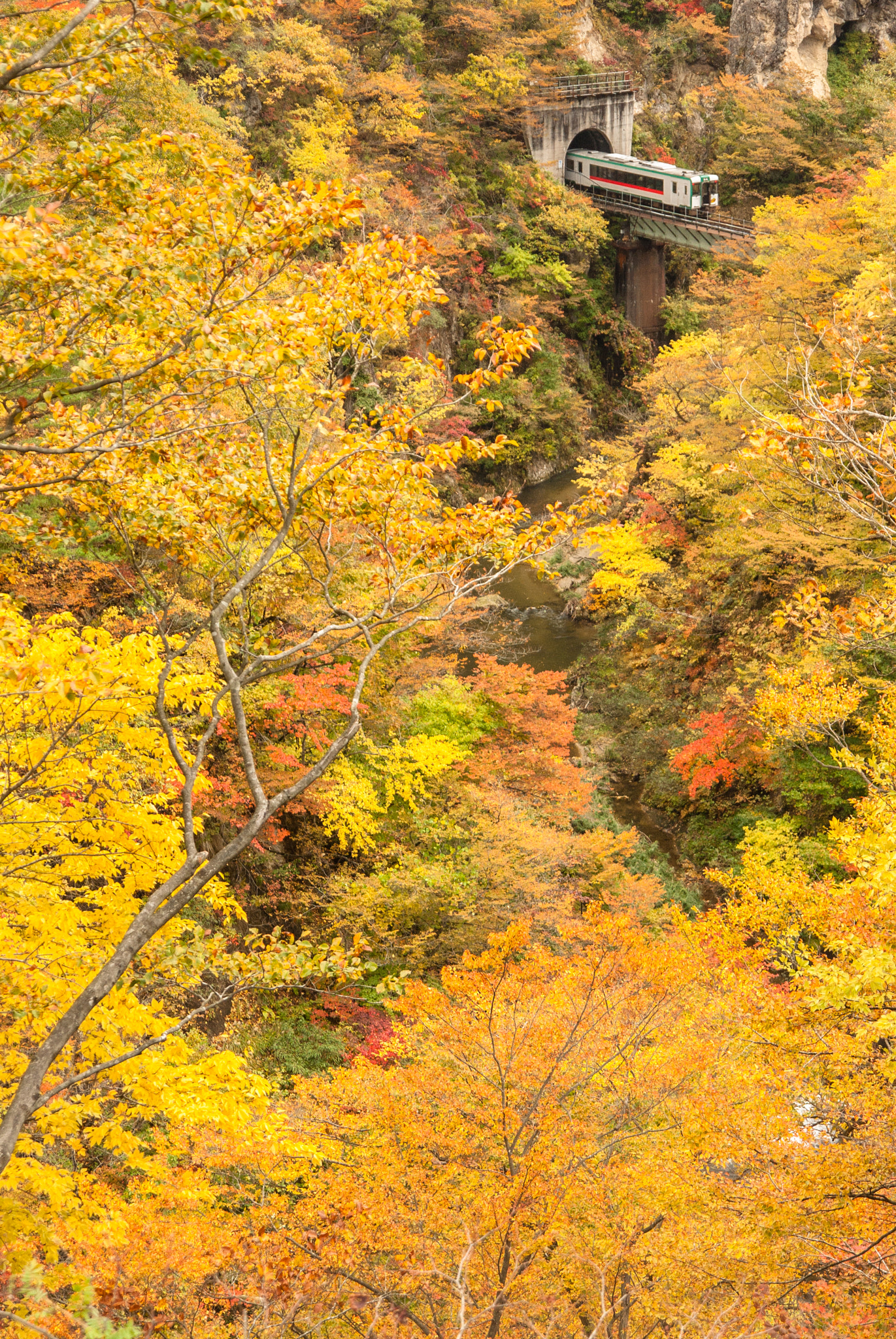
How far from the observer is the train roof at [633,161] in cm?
3555

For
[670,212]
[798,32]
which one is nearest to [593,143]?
[670,212]

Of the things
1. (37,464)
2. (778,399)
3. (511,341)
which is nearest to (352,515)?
(511,341)

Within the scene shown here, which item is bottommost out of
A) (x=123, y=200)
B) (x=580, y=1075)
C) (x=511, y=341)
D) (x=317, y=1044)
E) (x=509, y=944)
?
(x=317, y=1044)

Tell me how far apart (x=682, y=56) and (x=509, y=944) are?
49.9 metres

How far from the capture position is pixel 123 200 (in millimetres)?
5309

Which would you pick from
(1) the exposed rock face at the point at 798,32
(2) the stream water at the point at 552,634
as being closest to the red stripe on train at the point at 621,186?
(1) the exposed rock face at the point at 798,32

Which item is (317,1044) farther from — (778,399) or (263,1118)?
(778,399)

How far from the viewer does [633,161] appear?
37.9 metres

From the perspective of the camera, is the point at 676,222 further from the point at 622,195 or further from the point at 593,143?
the point at 593,143

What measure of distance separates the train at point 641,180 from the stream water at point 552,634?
1351 centimetres

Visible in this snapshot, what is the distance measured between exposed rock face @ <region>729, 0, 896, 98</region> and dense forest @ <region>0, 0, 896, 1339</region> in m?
24.0

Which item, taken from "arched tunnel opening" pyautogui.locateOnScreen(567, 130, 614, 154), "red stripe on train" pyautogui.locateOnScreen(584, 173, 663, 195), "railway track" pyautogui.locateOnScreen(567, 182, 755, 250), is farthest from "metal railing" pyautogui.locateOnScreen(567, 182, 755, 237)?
"arched tunnel opening" pyautogui.locateOnScreen(567, 130, 614, 154)

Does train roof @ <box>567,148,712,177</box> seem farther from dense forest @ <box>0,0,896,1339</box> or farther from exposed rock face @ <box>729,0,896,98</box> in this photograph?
dense forest @ <box>0,0,896,1339</box>

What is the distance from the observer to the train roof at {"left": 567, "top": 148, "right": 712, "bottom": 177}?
35.5 m
